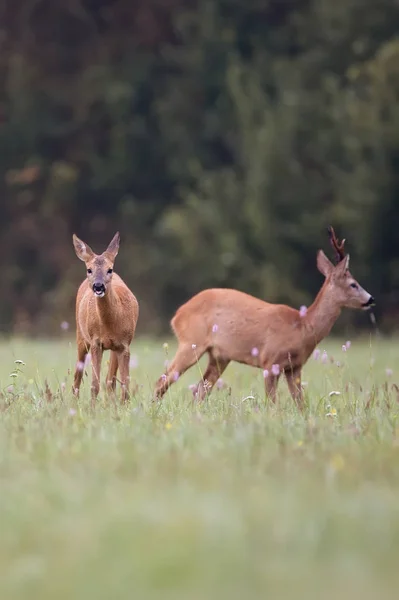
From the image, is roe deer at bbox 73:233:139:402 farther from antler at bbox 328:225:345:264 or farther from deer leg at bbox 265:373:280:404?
antler at bbox 328:225:345:264

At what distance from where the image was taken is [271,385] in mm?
9852

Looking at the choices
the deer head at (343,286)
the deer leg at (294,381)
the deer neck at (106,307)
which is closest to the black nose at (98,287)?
the deer neck at (106,307)

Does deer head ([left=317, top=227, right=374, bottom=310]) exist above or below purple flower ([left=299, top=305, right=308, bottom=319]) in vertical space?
above

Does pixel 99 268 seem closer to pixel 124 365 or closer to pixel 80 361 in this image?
pixel 124 365

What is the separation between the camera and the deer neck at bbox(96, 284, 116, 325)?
31.4 feet

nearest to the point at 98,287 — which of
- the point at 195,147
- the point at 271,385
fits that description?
the point at 271,385

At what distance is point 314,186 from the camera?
91.8ft

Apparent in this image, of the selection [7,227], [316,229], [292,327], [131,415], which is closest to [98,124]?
[7,227]

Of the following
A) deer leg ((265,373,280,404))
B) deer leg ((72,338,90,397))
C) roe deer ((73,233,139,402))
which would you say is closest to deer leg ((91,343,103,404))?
roe deer ((73,233,139,402))

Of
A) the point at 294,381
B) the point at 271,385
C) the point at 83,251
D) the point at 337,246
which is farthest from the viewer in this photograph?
the point at 337,246

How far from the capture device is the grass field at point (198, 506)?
384 centimetres

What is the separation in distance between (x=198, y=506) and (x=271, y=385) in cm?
528

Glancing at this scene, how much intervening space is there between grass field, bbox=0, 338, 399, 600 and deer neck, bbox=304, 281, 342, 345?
9.81 feet

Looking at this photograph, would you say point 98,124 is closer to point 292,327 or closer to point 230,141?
point 230,141
